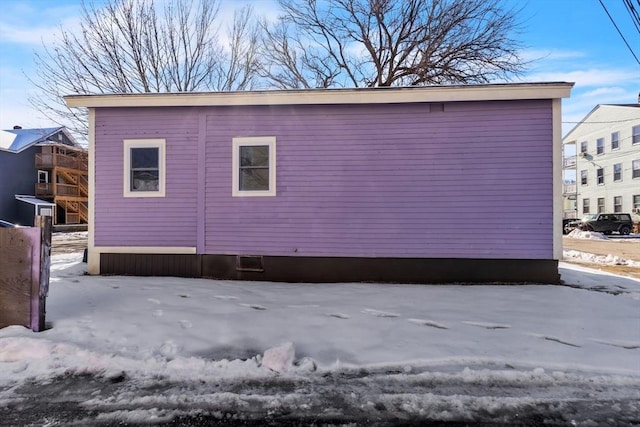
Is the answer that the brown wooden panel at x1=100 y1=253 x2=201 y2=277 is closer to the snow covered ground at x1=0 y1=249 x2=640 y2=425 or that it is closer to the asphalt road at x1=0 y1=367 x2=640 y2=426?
the snow covered ground at x1=0 y1=249 x2=640 y2=425

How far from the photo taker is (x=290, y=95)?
6770 mm

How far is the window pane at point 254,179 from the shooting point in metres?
7.05

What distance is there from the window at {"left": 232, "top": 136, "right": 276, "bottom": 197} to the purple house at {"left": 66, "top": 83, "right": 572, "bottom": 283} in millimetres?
21

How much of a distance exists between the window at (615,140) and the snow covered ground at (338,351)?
26.2 m

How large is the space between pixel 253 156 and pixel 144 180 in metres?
2.25

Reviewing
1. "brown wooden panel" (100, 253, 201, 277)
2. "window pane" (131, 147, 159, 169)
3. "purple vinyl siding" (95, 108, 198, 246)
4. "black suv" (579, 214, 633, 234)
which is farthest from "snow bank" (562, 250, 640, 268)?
"black suv" (579, 214, 633, 234)

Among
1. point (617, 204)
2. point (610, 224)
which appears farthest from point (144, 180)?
point (617, 204)

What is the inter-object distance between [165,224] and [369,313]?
4534 millimetres

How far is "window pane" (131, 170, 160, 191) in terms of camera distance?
Result: 7.18 metres

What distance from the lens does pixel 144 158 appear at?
7.19m

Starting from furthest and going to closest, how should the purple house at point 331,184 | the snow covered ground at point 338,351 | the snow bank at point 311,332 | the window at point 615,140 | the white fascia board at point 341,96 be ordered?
the window at point 615,140
the purple house at point 331,184
the white fascia board at point 341,96
the snow bank at point 311,332
the snow covered ground at point 338,351

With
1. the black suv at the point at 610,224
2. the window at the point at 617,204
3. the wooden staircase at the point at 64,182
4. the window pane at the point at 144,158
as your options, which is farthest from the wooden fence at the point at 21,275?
the window at the point at 617,204

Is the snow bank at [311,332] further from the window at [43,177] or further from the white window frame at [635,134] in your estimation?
the window at [43,177]

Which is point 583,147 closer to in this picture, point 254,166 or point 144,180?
point 254,166
